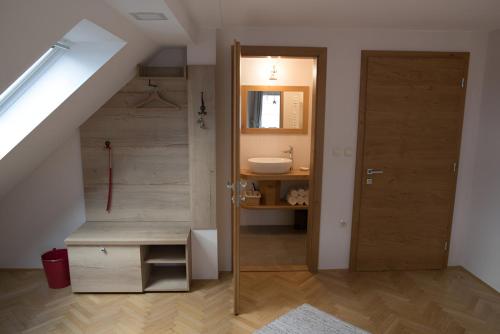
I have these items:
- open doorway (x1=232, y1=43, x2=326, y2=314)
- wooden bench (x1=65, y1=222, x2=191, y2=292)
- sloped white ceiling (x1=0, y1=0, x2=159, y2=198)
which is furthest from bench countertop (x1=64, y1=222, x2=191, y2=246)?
open doorway (x1=232, y1=43, x2=326, y2=314)

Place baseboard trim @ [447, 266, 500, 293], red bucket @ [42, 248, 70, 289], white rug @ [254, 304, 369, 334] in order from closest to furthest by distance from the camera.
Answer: white rug @ [254, 304, 369, 334], red bucket @ [42, 248, 70, 289], baseboard trim @ [447, 266, 500, 293]

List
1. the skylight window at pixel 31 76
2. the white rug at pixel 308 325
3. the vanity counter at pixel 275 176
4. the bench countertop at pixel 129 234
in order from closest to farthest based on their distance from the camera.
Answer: the skylight window at pixel 31 76 < the white rug at pixel 308 325 < the bench countertop at pixel 129 234 < the vanity counter at pixel 275 176

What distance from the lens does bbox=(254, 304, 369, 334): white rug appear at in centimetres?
246

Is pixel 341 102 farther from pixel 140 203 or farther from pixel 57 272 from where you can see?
pixel 57 272

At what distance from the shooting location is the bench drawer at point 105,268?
111 inches

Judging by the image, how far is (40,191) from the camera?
126 inches

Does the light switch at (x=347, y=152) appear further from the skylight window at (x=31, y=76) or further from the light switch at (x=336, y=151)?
the skylight window at (x=31, y=76)

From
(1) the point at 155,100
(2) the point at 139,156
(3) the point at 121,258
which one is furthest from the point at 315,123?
(3) the point at 121,258

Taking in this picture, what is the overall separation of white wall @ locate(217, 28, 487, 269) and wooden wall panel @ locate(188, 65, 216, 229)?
0.61 feet

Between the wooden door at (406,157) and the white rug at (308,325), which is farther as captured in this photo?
the wooden door at (406,157)

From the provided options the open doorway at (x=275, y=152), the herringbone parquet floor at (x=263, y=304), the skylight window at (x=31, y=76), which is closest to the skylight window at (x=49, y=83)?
the skylight window at (x=31, y=76)

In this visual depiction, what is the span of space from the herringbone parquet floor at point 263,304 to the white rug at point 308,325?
76 mm

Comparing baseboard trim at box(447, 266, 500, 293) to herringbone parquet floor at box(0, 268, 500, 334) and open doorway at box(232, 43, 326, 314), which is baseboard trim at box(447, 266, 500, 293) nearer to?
herringbone parquet floor at box(0, 268, 500, 334)

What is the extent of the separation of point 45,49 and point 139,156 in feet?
4.93
